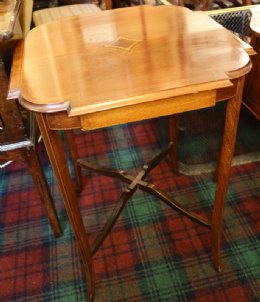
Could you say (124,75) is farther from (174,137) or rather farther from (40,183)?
(174,137)

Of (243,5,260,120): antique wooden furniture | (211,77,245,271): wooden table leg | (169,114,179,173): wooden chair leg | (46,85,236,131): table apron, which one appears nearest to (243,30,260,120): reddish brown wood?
(243,5,260,120): antique wooden furniture

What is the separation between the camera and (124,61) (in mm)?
730

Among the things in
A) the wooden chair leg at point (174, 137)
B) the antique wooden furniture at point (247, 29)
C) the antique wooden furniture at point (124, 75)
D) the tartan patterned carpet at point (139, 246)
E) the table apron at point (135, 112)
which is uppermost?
the antique wooden furniture at point (124, 75)

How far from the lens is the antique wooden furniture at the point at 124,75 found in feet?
2.02

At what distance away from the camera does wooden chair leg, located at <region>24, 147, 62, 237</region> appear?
0.96 metres

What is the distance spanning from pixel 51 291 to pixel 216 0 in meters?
1.76

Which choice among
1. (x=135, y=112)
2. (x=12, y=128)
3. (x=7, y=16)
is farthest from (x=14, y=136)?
(x=135, y=112)

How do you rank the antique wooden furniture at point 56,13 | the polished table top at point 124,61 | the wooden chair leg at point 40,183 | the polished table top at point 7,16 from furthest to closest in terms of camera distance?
the antique wooden furniture at point 56,13, the wooden chair leg at point 40,183, the polished table top at point 7,16, the polished table top at point 124,61

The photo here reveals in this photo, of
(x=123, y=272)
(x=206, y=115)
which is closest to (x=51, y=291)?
(x=123, y=272)

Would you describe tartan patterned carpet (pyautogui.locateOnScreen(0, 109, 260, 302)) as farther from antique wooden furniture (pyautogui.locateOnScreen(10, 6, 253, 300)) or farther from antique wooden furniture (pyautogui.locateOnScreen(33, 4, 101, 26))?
antique wooden furniture (pyautogui.locateOnScreen(33, 4, 101, 26))

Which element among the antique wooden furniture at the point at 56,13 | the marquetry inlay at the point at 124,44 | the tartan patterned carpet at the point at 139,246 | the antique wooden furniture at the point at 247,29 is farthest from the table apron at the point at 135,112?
the antique wooden furniture at the point at 56,13

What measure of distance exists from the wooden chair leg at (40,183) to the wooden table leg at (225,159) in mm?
572

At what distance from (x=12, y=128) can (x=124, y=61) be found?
395 mm

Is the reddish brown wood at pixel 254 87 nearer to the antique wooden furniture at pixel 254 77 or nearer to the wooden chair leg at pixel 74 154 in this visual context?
the antique wooden furniture at pixel 254 77
